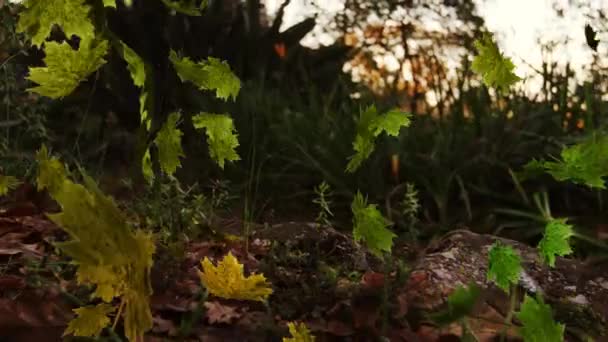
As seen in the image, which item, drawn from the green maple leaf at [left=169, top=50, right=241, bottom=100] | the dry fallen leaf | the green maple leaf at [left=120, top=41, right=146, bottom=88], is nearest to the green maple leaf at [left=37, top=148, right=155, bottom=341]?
the green maple leaf at [left=120, top=41, right=146, bottom=88]

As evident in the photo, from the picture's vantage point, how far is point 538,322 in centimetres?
162

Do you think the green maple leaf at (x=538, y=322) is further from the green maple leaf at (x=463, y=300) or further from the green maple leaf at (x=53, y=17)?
the green maple leaf at (x=53, y=17)

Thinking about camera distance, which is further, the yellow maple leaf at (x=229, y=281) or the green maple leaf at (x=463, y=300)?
the yellow maple leaf at (x=229, y=281)

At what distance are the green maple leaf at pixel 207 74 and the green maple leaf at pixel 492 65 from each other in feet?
1.49

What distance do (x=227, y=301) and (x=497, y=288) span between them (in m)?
0.88

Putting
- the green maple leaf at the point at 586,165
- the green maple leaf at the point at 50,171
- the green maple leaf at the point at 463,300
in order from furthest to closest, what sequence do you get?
the green maple leaf at the point at 586,165
the green maple leaf at the point at 50,171
the green maple leaf at the point at 463,300

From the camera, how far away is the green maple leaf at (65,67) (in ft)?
4.52

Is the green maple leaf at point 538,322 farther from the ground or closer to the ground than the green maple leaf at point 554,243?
closer to the ground

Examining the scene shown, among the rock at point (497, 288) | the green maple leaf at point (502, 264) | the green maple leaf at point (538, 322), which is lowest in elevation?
the rock at point (497, 288)

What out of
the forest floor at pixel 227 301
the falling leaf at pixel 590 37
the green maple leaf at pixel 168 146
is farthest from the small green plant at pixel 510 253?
the green maple leaf at pixel 168 146

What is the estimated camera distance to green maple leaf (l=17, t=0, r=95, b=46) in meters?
1.26

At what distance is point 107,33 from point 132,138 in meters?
4.75

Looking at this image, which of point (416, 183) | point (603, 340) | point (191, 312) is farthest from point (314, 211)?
point (191, 312)

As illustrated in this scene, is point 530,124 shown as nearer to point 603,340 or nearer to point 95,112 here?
point 603,340
